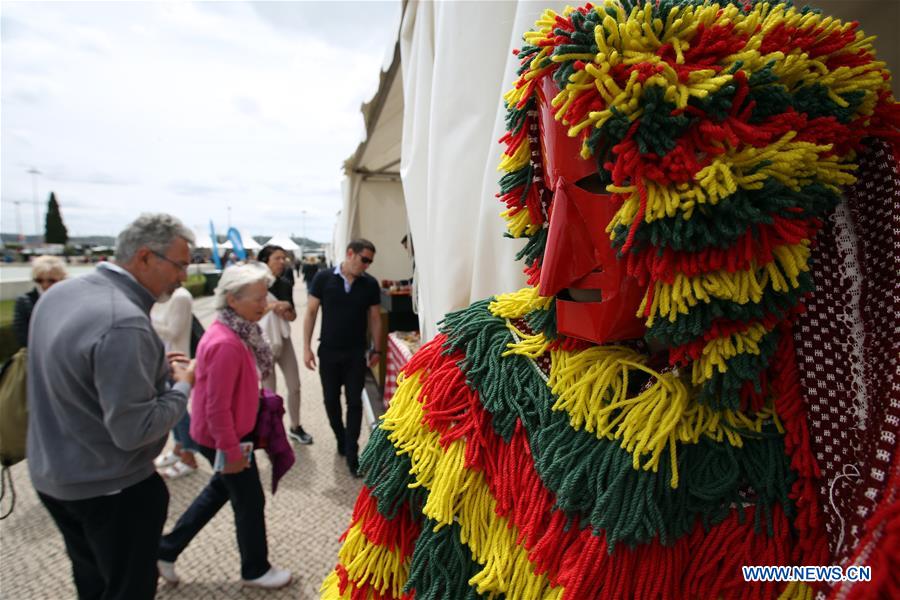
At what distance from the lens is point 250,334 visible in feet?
7.28

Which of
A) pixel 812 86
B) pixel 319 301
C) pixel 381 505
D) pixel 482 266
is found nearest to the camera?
pixel 812 86

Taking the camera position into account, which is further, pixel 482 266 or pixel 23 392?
pixel 23 392

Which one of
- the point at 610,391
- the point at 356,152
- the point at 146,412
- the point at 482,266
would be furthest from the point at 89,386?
the point at 356,152

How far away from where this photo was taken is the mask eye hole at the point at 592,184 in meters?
0.62

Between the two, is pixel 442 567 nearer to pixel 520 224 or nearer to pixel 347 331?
pixel 520 224

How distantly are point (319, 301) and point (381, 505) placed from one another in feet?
9.19

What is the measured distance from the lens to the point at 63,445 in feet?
4.91

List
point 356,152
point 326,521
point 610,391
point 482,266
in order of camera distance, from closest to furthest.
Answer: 1. point 610,391
2. point 482,266
3. point 326,521
4. point 356,152

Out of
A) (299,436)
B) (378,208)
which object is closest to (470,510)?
(299,436)

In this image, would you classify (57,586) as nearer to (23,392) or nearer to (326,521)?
(23,392)

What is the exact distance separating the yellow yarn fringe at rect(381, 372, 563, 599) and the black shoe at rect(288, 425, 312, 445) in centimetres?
335

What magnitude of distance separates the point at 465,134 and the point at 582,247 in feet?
2.44

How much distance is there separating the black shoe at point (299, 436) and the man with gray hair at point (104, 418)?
85.5 inches

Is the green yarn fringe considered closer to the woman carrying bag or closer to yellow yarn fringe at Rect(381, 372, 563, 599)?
yellow yarn fringe at Rect(381, 372, 563, 599)
